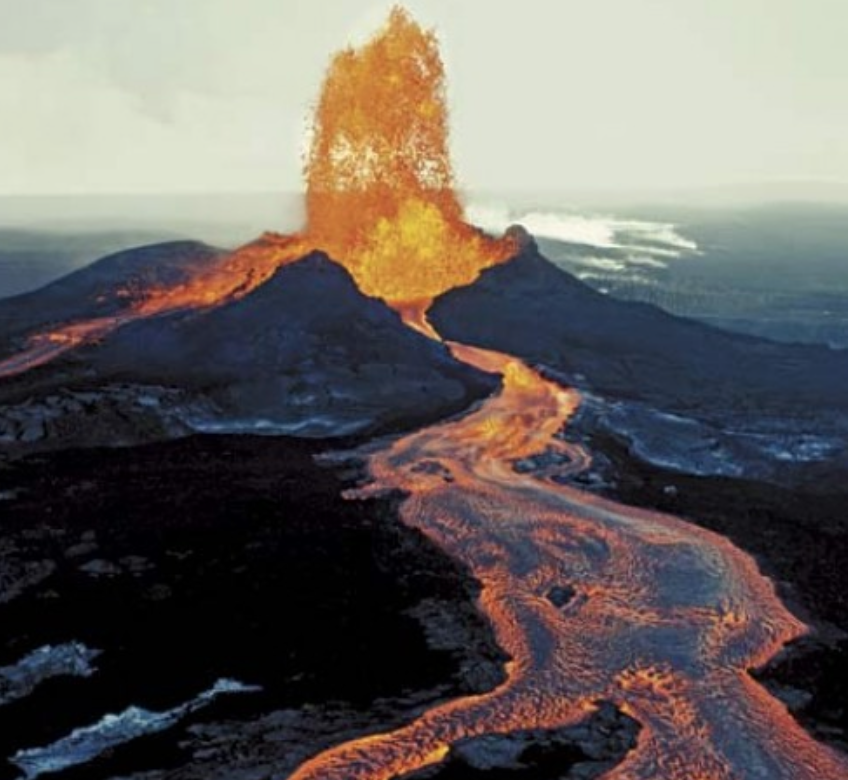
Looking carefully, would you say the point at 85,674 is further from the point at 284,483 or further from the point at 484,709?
the point at 284,483

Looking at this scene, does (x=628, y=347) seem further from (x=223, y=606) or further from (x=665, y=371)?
(x=223, y=606)

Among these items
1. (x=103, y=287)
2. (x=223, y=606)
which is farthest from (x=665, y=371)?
(x=223, y=606)

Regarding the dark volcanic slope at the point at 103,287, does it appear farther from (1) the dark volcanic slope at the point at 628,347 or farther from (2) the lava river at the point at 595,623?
(2) the lava river at the point at 595,623

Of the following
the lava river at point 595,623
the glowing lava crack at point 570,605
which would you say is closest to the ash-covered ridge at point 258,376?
the glowing lava crack at point 570,605

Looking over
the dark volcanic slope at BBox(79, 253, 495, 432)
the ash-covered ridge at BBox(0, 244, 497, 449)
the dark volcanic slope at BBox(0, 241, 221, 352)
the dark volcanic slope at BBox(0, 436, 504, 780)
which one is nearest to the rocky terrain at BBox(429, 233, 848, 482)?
the ash-covered ridge at BBox(0, 244, 497, 449)

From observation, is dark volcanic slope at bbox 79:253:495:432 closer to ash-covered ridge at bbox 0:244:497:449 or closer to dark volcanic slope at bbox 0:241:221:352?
ash-covered ridge at bbox 0:244:497:449

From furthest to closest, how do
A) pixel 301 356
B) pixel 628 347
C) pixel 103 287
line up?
pixel 103 287 < pixel 628 347 < pixel 301 356

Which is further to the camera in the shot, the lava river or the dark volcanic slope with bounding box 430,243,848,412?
the dark volcanic slope with bounding box 430,243,848,412
